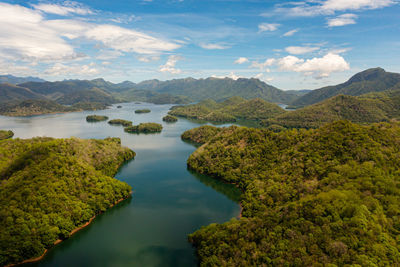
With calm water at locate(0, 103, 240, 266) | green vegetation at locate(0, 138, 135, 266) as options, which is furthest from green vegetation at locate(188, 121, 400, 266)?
green vegetation at locate(0, 138, 135, 266)

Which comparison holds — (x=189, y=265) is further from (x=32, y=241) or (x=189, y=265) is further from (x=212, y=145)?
(x=212, y=145)

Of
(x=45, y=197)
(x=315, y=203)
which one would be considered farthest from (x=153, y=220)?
(x=315, y=203)

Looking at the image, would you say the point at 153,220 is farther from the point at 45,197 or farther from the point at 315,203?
the point at 315,203

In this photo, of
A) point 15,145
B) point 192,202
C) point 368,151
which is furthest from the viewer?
point 15,145

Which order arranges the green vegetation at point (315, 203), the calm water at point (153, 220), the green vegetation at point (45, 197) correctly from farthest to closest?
the calm water at point (153, 220) < the green vegetation at point (45, 197) < the green vegetation at point (315, 203)

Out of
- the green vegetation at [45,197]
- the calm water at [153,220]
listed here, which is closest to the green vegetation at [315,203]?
the calm water at [153,220]

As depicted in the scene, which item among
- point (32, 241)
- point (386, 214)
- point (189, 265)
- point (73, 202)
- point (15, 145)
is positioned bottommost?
point (189, 265)

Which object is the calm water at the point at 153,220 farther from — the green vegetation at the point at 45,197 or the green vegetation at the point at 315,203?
the green vegetation at the point at 315,203

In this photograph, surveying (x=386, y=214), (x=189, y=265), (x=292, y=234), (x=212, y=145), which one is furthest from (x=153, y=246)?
(x=212, y=145)
